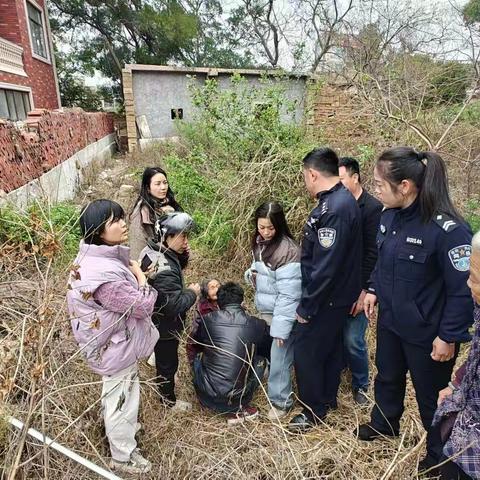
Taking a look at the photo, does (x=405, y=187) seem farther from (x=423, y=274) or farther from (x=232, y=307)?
(x=232, y=307)

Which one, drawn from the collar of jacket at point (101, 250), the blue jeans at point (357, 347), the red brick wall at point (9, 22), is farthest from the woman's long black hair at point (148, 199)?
the red brick wall at point (9, 22)

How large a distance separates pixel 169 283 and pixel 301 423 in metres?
1.15

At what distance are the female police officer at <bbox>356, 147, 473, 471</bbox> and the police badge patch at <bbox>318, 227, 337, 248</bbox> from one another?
9.8 inches

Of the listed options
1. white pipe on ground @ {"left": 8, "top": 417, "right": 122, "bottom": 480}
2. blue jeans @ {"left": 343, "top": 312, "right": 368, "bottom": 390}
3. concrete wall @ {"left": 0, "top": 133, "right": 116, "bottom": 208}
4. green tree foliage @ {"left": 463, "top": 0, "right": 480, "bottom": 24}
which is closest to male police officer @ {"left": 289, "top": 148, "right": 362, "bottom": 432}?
blue jeans @ {"left": 343, "top": 312, "right": 368, "bottom": 390}

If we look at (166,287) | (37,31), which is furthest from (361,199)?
(37,31)

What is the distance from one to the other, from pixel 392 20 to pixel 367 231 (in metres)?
7.62

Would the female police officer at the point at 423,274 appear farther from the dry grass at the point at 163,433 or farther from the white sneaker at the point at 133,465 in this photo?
the white sneaker at the point at 133,465

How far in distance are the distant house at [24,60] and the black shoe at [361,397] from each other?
1029cm

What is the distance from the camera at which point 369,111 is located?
17.1ft

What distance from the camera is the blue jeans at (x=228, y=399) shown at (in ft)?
7.64

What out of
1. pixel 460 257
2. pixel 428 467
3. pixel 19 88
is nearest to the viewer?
pixel 460 257

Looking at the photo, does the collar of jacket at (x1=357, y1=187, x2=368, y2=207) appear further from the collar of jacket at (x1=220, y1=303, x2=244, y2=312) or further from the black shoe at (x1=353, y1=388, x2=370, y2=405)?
the black shoe at (x1=353, y1=388, x2=370, y2=405)

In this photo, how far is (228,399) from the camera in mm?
2301

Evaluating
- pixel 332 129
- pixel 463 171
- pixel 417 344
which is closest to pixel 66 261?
pixel 417 344
